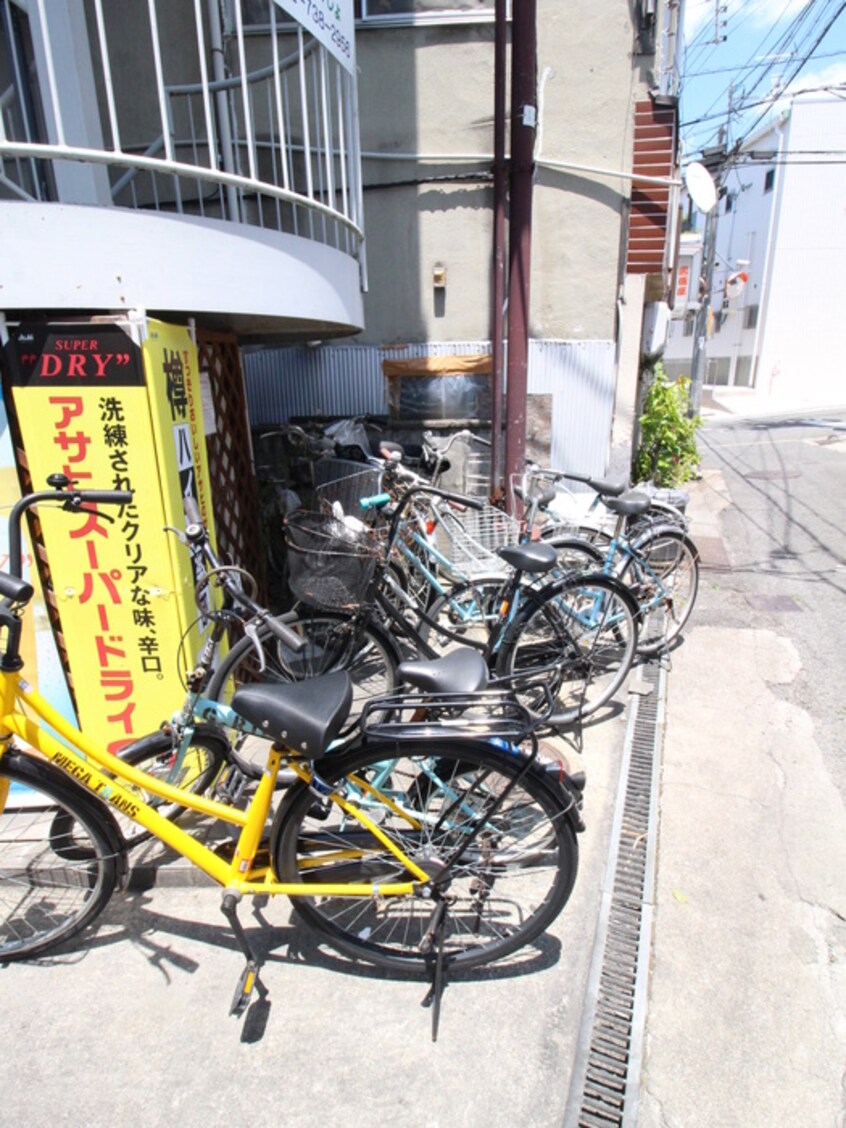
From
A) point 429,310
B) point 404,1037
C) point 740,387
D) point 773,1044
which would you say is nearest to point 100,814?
point 404,1037

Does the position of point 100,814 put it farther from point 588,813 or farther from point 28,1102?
point 588,813

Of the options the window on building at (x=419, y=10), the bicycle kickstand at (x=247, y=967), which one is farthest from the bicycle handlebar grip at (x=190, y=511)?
the window on building at (x=419, y=10)

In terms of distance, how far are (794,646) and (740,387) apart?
96.9ft

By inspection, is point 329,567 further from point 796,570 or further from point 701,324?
point 701,324

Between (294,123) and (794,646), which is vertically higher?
(294,123)

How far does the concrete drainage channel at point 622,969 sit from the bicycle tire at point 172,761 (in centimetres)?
168

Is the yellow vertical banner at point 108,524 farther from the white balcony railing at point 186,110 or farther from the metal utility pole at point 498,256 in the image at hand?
the metal utility pole at point 498,256

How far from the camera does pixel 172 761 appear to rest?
2.63 m

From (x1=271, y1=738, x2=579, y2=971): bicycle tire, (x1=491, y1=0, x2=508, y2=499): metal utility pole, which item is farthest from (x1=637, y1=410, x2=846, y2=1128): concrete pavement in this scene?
(x1=491, y1=0, x2=508, y2=499): metal utility pole

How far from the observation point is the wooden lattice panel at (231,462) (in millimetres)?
4402

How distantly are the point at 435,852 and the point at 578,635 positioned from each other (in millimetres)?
2275

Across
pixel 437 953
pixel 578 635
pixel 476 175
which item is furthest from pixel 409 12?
pixel 437 953

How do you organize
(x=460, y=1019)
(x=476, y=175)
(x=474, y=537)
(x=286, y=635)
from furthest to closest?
(x=476, y=175) → (x=474, y=537) → (x=460, y=1019) → (x=286, y=635)

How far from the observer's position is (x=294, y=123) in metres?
5.59
